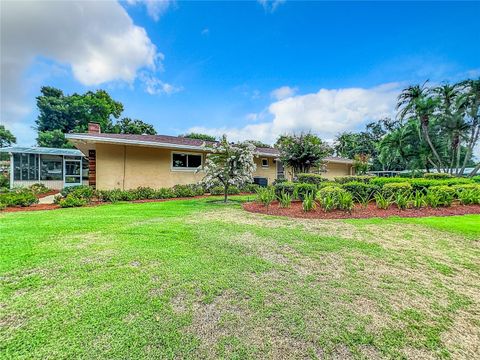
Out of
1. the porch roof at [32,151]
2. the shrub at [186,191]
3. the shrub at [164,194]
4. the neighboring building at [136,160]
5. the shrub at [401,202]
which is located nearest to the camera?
the shrub at [401,202]

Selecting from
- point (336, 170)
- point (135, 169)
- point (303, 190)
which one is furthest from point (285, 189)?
point (336, 170)

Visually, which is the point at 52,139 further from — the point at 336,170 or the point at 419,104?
the point at 419,104

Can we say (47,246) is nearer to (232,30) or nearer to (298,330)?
(298,330)

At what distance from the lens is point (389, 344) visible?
2059 millimetres

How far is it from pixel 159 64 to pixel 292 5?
889 cm

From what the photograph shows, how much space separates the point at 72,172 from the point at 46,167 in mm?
1638

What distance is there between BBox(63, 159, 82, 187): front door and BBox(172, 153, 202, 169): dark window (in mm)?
9305

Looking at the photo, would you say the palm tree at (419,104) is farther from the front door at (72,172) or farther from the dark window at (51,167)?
the dark window at (51,167)

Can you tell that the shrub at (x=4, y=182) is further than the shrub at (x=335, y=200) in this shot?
Yes

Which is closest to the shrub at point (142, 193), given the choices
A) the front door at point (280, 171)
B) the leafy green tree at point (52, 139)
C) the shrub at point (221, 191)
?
the shrub at point (221, 191)

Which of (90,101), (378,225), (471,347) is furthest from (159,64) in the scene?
(90,101)

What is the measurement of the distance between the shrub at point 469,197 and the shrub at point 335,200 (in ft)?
17.9

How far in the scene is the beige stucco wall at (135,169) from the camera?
40.1 ft

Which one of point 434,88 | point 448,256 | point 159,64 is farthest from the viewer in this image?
point 434,88
